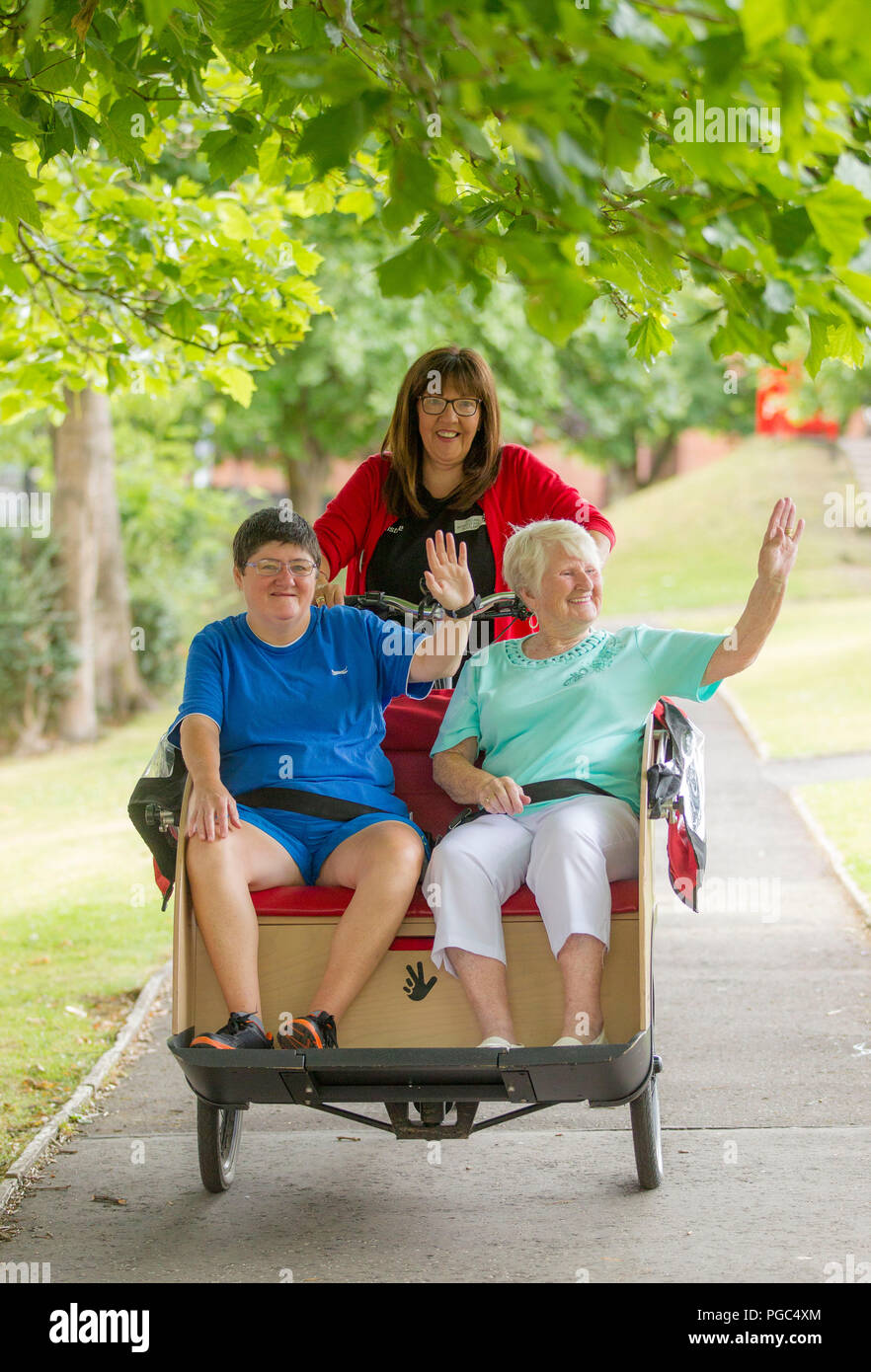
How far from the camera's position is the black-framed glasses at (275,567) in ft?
14.6

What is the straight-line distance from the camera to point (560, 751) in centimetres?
436

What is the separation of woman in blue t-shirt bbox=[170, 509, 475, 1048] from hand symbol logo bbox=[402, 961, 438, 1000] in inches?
4.2

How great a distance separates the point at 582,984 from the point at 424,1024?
1.56 feet

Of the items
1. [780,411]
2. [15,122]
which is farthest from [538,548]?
[780,411]

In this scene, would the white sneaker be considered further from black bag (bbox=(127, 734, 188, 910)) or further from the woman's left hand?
the woman's left hand

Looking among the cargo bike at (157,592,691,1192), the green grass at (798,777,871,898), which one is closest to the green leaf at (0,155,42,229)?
the cargo bike at (157,592,691,1192)

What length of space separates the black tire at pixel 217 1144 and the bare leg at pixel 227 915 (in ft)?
1.60

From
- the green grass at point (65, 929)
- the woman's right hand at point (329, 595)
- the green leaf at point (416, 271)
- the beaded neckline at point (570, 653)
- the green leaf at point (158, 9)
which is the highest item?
the green leaf at point (158, 9)

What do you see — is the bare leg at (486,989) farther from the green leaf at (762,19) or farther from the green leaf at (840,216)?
the green leaf at (762,19)

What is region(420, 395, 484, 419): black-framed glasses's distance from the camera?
5027mm

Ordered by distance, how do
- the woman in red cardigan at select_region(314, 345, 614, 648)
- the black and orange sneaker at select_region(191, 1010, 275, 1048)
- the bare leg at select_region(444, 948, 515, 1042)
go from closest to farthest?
the black and orange sneaker at select_region(191, 1010, 275, 1048) < the bare leg at select_region(444, 948, 515, 1042) < the woman in red cardigan at select_region(314, 345, 614, 648)

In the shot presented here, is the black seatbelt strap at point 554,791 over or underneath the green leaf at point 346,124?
underneath
